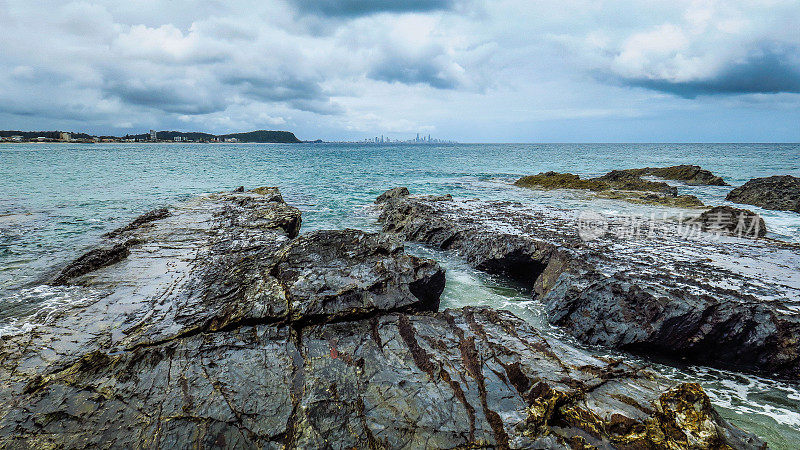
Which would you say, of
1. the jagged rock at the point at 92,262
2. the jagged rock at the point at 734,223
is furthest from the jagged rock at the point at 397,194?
the jagged rock at the point at 92,262

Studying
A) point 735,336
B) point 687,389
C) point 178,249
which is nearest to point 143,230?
point 178,249

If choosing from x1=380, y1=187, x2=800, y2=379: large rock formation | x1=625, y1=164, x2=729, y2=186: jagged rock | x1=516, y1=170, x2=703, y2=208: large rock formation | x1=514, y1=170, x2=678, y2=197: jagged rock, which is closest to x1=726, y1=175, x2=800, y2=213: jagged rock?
x1=516, y1=170, x2=703, y2=208: large rock formation

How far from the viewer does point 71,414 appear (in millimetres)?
4168

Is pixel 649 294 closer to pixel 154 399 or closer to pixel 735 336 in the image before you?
pixel 735 336

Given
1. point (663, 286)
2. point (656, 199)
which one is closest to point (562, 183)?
point (656, 199)

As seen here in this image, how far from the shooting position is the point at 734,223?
13.3 m

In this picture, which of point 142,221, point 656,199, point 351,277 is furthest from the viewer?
point 656,199

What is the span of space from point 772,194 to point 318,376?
101 feet

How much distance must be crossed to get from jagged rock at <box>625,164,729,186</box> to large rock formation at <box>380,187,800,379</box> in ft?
96.6

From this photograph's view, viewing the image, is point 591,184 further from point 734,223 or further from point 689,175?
point 734,223

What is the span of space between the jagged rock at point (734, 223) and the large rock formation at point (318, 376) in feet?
37.1

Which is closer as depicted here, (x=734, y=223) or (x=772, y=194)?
(x=734, y=223)

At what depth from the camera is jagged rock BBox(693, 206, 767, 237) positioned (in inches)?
506

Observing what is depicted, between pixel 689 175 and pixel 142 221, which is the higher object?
pixel 689 175
